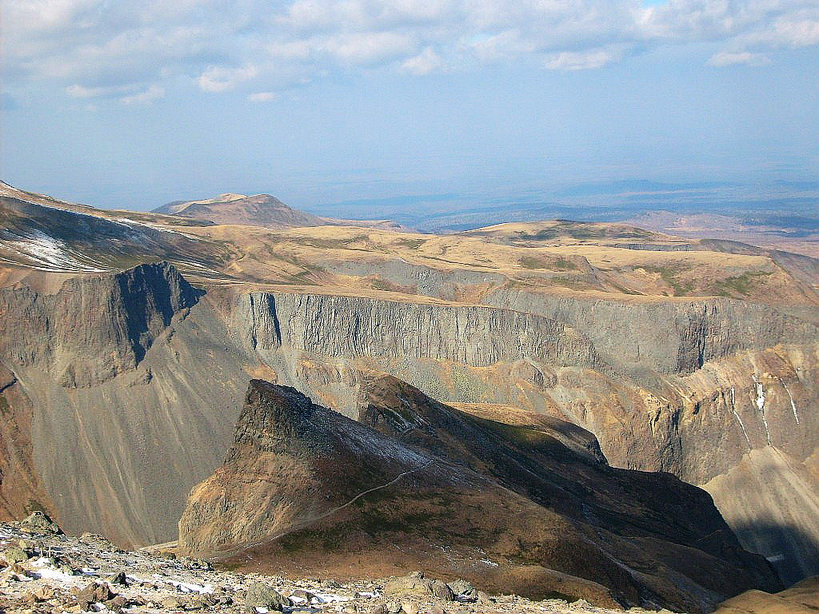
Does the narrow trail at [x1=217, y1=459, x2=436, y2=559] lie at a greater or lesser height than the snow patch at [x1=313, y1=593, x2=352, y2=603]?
lesser

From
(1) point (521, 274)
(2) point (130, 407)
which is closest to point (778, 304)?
(1) point (521, 274)

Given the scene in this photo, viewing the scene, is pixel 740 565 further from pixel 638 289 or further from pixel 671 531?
pixel 638 289

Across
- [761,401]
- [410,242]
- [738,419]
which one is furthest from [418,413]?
[410,242]

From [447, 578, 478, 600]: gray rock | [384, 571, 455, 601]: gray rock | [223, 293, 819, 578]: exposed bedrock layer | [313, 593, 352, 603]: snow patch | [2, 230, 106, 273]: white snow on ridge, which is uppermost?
[2, 230, 106, 273]: white snow on ridge

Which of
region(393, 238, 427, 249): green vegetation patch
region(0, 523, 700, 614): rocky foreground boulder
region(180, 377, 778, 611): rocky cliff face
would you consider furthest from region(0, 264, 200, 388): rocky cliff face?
region(393, 238, 427, 249): green vegetation patch

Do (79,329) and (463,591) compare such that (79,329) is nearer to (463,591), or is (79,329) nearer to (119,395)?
(119,395)

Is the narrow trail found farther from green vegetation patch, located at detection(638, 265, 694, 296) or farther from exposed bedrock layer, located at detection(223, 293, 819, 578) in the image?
green vegetation patch, located at detection(638, 265, 694, 296)

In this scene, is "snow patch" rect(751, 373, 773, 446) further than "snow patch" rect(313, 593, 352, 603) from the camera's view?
Yes

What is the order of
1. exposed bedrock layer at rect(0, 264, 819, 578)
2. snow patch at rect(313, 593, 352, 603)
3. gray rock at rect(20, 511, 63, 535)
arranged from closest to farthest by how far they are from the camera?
snow patch at rect(313, 593, 352, 603)
gray rock at rect(20, 511, 63, 535)
exposed bedrock layer at rect(0, 264, 819, 578)
